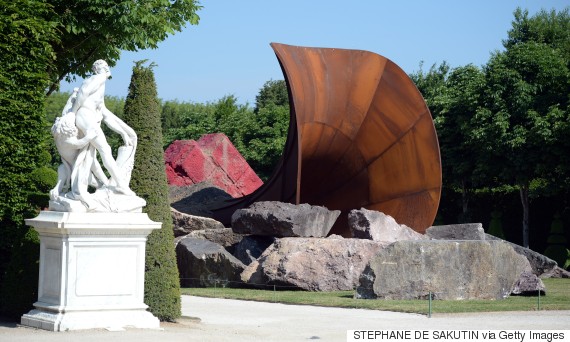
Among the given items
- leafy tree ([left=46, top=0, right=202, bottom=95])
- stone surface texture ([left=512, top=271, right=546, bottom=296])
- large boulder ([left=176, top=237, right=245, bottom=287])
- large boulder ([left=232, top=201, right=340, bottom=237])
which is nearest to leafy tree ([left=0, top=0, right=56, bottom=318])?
leafy tree ([left=46, top=0, right=202, bottom=95])

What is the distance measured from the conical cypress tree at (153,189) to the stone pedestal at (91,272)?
0.83m

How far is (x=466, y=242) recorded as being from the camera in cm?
1619

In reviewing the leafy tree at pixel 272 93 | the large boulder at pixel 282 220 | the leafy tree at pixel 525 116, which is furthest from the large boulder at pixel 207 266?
the leafy tree at pixel 272 93

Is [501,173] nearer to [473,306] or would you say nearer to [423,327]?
[473,306]

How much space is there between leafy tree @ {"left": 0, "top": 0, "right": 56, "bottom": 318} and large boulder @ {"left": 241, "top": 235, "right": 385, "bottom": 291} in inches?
246

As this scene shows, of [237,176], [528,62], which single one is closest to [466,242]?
[237,176]

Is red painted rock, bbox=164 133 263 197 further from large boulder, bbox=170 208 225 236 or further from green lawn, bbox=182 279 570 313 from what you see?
green lawn, bbox=182 279 570 313

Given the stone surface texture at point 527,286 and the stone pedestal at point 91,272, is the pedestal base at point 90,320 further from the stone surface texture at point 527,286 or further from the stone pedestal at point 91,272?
the stone surface texture at point 527,286

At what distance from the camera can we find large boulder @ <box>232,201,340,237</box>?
810 inches

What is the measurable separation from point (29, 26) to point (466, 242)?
8407 mm

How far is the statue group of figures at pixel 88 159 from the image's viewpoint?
10.9 metres

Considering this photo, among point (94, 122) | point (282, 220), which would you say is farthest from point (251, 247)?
point (94, 122)

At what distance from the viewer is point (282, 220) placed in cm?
2048

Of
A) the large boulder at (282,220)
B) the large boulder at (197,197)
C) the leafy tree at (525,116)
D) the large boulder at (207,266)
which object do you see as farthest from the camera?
the leafy tree at (525,116)
